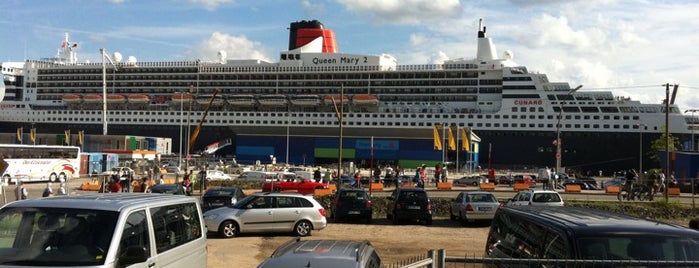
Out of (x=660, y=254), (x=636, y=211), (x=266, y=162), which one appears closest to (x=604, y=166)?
(x=266, y=162)

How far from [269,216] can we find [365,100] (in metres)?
61.0

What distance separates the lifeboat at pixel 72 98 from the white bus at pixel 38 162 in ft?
155

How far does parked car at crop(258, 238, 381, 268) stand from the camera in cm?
533

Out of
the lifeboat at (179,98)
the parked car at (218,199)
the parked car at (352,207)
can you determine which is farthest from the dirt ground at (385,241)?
the lifeboat at (179,98)

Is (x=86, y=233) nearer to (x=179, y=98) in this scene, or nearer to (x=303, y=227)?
(x=303, y=227)

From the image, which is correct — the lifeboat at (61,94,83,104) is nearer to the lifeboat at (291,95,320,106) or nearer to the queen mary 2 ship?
the queen mary 2 ship

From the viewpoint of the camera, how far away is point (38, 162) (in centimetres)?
4022

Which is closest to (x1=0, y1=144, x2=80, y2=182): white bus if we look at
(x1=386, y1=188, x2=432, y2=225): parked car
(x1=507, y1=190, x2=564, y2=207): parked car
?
(x1=386, y1=188, x2=432, y2=225): parked car

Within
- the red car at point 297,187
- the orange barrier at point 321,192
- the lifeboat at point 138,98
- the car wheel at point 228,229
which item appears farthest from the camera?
the lifeboat at point 138,98

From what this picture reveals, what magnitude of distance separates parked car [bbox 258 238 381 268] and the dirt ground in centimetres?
601

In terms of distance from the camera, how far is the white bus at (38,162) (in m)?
38.9

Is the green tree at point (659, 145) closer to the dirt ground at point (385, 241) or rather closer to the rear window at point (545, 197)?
the rear window at point (545, 197)

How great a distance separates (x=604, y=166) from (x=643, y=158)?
3.90m

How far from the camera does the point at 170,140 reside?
270 ft
